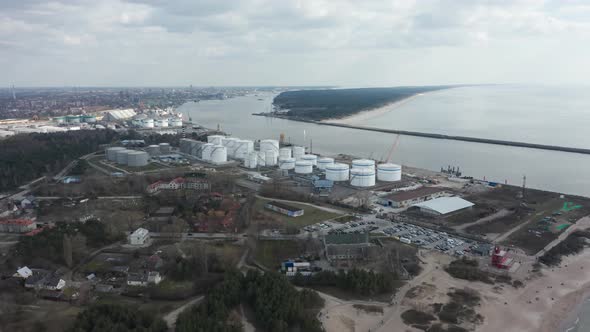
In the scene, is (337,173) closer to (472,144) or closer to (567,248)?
(567,248)

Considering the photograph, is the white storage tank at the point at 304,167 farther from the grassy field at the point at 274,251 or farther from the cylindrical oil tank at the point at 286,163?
the grassy field at the point at 274,251

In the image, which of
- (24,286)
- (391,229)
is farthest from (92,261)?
(391,229)

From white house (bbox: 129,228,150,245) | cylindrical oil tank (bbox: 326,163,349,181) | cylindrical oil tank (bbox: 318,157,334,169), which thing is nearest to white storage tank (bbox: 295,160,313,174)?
cylindrical oil tank (bbox: 318,157,334,169)

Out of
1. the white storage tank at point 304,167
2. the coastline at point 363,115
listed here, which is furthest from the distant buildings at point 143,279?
the coastline at point 363,115

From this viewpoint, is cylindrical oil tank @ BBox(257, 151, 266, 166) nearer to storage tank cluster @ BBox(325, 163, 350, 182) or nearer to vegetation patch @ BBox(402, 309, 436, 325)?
storage tank cluster @ BBox(325, 163, 350, 182)

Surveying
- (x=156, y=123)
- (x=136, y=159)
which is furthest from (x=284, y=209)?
(x=156, y=123)
